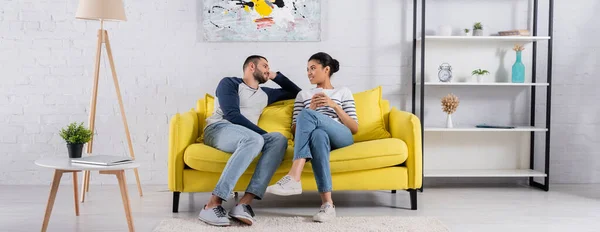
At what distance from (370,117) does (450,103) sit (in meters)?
0.76

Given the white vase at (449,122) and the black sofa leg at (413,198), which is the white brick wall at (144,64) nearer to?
the white vase at (449,122)

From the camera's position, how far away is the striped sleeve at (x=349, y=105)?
4.08 meters

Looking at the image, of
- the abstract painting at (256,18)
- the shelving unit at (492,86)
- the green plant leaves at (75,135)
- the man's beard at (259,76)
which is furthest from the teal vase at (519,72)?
the green plant leaves at (75,135)

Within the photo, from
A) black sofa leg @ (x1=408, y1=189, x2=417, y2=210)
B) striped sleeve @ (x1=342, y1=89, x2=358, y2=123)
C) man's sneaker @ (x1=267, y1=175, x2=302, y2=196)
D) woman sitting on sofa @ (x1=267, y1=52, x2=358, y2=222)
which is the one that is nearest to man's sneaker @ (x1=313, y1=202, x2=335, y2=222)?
woman sitting on sofa @ (x1=267, y1=52, x2=358, y2=222)

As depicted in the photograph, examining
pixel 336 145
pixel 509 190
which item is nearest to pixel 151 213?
pixel 336 145

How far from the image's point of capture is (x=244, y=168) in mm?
3490

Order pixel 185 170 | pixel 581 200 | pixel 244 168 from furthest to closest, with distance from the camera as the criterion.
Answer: pixel 581 200 → pixel 185 170 → pixel 244 168

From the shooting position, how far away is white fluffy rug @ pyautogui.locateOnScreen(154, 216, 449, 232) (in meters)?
3.29

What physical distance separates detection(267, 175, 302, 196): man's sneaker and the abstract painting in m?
1.62

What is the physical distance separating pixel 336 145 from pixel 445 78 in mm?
1344

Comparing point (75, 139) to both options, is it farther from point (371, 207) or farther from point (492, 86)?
point (492, 86)

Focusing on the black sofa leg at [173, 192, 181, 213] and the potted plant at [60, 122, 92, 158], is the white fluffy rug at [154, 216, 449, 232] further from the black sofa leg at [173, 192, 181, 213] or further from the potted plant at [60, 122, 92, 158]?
the potted plant at [60, 122, 92, 158]

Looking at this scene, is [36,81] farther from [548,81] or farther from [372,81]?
[548,81]

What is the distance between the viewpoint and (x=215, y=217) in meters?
3.39
